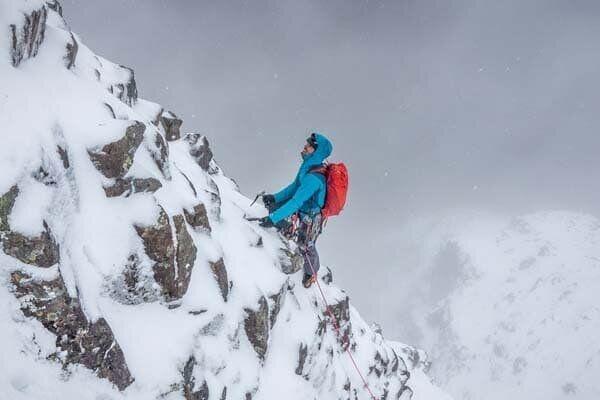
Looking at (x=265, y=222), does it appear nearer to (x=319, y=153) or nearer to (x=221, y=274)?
(x=319, y=153)

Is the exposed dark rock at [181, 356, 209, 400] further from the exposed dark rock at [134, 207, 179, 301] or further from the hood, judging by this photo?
the hood

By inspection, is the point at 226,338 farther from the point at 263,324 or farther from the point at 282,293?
the point at 282,293

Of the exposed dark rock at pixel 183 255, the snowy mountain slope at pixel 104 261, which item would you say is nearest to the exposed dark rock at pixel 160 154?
the snowy mountain slope at pixel 104 261

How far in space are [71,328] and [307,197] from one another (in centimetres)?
604

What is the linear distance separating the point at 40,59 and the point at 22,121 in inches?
80.2

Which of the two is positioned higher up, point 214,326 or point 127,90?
point 127,90

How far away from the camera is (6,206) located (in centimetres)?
470

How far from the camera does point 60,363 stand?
5.00 metres

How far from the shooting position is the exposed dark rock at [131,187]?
6.47 meters

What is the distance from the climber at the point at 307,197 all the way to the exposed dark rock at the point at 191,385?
4484 mm

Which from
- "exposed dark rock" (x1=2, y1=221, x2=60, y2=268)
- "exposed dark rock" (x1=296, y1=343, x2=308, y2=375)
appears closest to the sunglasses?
"exposed dark rock" (x1=296, y1=343, x2=308, y2=375)

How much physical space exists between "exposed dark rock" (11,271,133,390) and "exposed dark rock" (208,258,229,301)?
2778mm

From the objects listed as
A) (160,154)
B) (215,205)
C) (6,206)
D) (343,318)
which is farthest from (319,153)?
(343,318)

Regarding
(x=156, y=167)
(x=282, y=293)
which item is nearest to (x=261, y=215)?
(x=282, y=293)
